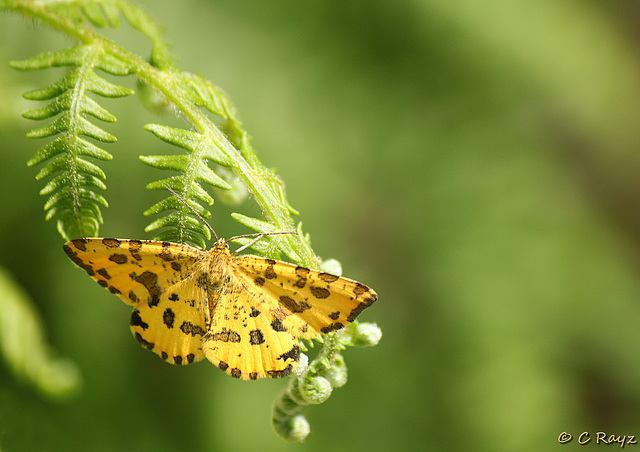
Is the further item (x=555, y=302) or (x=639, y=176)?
(x=639, y=176)

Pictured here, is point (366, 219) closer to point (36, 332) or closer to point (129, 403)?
point (129, 403)

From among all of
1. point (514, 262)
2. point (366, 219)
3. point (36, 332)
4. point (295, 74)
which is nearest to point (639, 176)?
point (514, 262)

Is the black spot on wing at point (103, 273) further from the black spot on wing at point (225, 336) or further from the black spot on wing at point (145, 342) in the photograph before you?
the black spot on wing at point (225, 336)

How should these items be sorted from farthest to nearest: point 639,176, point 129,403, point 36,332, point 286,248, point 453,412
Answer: point 639,176
point 453,412
point 129,403
point 36,332
point 286,248

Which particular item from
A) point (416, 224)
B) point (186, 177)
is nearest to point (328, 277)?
point (186, 177)

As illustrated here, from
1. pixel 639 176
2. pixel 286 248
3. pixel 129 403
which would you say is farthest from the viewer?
pixel 639 176

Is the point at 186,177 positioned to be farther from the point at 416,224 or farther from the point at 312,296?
the point at 416,224

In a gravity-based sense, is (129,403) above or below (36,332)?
below

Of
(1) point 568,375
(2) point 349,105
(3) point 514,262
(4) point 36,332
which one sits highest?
(2) point 349,105
